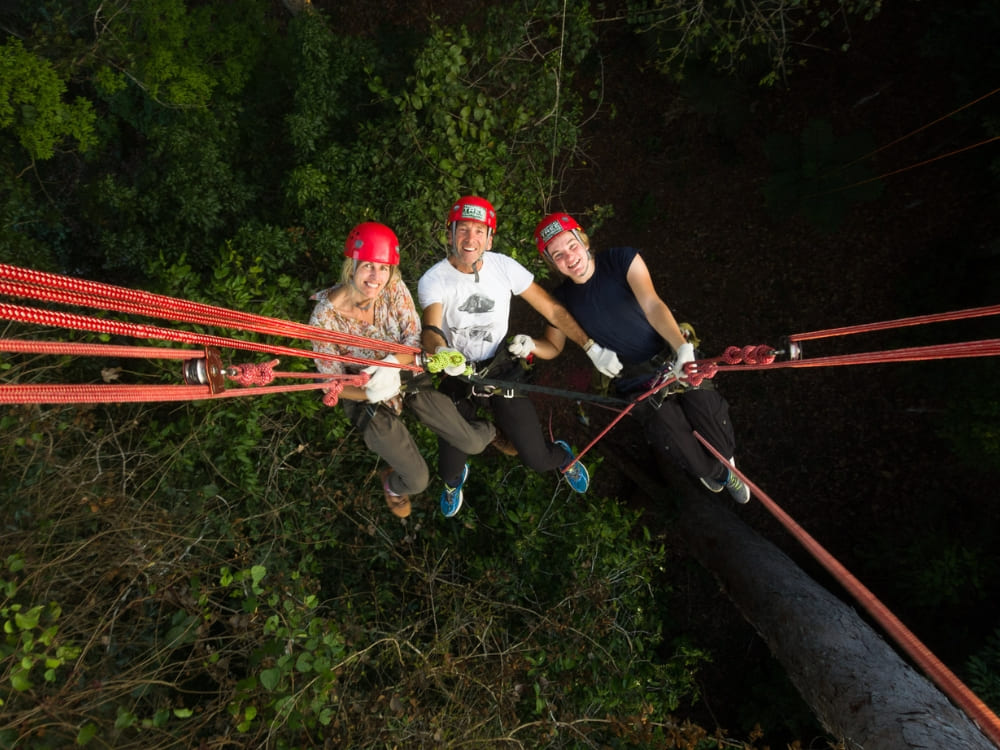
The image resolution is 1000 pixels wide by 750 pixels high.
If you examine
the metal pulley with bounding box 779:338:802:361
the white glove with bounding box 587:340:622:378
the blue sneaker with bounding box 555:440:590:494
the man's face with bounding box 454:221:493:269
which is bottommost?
the blue sneaker with bounding box 555:440:590:494

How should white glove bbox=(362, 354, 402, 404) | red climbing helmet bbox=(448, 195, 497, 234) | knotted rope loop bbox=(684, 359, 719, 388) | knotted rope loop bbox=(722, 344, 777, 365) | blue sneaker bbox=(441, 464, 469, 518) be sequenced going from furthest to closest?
blue sneaker bbox=(441, 464, 469, 518) < red climbing helmet bbox=(448, 195, 497, 234) < white glove bbox=(362, 354, 402, 404) < knotted rope loop bbox=(684, 359, 719, 388) < knotted rope loop bbox=(722, 344, 777, 365)

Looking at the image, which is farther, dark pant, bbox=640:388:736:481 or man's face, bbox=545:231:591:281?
dark pant, bbox=640:388:736:481

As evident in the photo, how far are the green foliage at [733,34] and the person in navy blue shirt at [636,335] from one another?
267cm

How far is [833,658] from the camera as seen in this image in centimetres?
281

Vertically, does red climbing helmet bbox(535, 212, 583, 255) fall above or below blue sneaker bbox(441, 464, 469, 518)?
above

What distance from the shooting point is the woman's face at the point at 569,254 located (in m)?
2.85

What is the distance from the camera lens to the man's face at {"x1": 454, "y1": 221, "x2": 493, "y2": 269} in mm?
2820

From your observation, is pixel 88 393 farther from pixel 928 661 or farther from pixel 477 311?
pixel 928 661

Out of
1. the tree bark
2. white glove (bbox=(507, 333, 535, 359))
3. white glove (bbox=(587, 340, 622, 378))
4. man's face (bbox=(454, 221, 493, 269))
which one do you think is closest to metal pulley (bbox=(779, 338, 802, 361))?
white glove (bbox=(587, 340, 622, 378))

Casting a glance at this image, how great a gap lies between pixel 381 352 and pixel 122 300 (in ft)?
4.63

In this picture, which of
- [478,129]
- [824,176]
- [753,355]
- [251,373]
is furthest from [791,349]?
[824,176]

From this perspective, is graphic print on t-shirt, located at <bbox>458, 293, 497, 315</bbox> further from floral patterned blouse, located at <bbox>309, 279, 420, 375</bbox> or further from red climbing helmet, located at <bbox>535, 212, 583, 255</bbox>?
red climbing helmet, located at <bbox>535, 212, 583, 255</bbox>

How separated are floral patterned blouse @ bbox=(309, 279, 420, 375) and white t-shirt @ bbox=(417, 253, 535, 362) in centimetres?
14

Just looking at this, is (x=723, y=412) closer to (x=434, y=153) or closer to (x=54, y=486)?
(x=434, y=153)
